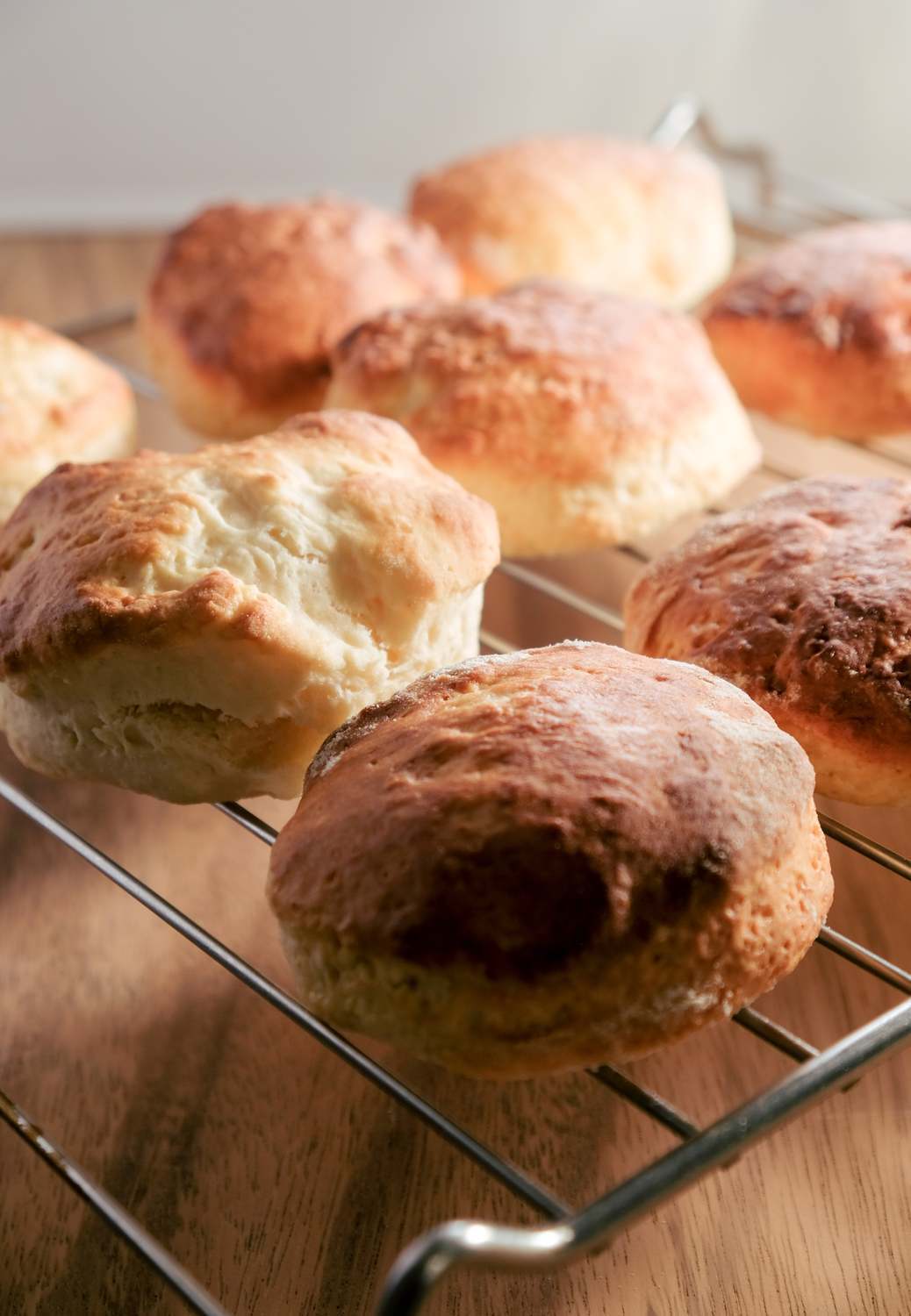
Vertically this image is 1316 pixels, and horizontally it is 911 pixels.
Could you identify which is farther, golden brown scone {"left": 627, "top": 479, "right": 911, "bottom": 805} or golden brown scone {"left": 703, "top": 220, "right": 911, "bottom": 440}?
golden brown scone {"left": 703, "top": 220, "right": 911, "bottom": 440}

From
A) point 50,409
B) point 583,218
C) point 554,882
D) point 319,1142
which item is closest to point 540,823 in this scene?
point 554,882

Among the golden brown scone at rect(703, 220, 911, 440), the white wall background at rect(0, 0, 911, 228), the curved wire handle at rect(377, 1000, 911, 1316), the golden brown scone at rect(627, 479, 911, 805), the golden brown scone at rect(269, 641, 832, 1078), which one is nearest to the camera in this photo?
the curved wire handle at rect(377, 1000, 911, 1316)

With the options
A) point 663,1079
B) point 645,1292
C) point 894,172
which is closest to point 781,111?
point 894,172

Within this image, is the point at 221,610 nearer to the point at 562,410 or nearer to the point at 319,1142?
the point at 319,1142

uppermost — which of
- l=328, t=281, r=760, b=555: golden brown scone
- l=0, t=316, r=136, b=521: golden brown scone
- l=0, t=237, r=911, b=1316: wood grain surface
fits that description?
l=328, t=281, r=760, b=555: golden brown scone

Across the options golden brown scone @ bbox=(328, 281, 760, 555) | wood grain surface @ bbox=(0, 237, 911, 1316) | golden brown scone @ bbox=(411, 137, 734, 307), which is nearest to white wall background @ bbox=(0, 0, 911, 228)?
golden brown scone @ bbox=(411, 137, 734, 307)

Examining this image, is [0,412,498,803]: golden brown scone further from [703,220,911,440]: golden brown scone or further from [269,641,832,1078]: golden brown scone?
[703,220,911,440]: golden brown scone

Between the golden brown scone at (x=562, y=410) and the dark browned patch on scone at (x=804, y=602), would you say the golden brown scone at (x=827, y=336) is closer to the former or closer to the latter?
the golden brown scone at (x=562, y=410)
